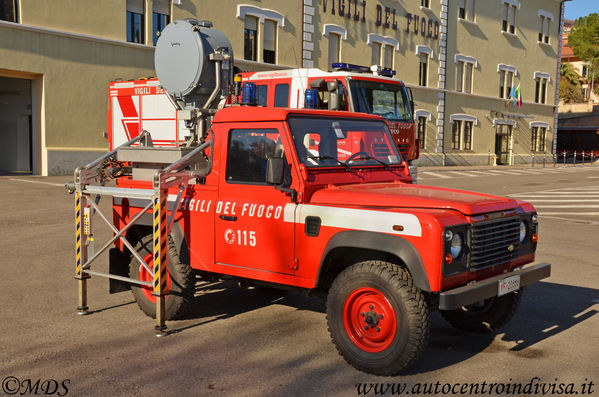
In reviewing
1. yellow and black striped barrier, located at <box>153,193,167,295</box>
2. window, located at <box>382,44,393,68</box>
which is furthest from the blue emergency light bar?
window, located at <box>382,44,393,68</box>

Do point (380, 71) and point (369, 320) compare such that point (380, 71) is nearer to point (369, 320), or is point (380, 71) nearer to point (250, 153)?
point (250, 153)

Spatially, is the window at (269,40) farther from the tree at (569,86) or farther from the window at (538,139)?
A: the tree at (569,86)

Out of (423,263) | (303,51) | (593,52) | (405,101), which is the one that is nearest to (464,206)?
(423,263)

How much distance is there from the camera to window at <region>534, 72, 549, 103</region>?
165ft

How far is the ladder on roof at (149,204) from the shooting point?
6254 mm

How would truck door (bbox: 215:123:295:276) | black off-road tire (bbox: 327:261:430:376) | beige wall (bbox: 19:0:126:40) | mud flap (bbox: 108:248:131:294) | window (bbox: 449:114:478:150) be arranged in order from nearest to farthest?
black off-road tire (bbox: 327:261:430:376), truck door (bbox: 215:123:295:276), mud flap (bbox: 108:248:131:294), beige wall (bbox: 19:0:126:40), window (bbox: 449:114:478:150)

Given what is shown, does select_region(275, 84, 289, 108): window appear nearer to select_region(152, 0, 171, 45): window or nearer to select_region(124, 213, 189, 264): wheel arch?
select_region(124, 213, 189, 264): wheel arch

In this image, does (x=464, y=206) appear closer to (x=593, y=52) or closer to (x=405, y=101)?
(x=405, y=101)

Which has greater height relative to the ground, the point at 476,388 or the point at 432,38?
the point at 432,38

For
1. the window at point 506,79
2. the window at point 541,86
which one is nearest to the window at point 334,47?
the window at point 506,79

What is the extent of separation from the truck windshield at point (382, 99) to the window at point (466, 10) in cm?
2797

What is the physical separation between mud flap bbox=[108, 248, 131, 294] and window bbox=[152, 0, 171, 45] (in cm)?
2096

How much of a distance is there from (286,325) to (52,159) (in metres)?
20.0

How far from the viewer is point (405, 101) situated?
16922 mm
